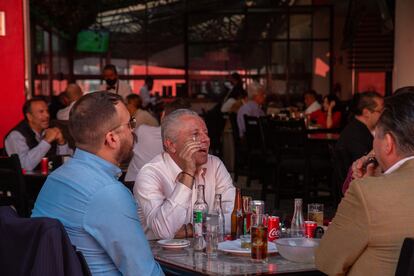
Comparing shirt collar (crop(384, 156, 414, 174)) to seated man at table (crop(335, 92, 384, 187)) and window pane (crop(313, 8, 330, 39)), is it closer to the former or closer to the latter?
seated man at table (crop(335, 92, 384, 187))

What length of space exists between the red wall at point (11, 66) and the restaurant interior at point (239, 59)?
0.01 meters

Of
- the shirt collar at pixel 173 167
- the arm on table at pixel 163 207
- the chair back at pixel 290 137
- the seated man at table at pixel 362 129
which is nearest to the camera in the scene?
the arm on table at pixel 163 207

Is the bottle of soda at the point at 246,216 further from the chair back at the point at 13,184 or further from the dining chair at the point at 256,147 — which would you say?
the dining chair at the point at 256,147

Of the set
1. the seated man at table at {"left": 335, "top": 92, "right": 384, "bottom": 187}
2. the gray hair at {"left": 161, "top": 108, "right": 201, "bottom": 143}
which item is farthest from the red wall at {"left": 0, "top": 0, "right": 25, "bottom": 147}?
the gray hair at {"left": 161, "top": 108, "right": 201, "bottom": 143}

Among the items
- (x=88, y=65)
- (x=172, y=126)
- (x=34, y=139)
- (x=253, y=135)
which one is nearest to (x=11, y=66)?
(x=34, y=139)

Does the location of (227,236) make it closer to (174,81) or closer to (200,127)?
(200,127)

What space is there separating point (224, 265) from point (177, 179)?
78 centimetres

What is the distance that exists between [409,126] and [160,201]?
146cm

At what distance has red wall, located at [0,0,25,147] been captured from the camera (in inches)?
307

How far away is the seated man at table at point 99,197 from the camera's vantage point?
244cm

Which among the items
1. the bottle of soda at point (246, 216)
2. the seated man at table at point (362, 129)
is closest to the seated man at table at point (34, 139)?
the seated man at table at point (362, 129)

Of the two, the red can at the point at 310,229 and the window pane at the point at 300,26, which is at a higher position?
the window pane at the point at 300,26

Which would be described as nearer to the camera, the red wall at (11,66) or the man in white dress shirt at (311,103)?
the red wall at (11,66)

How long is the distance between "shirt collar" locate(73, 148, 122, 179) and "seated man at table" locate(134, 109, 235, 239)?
839mm
